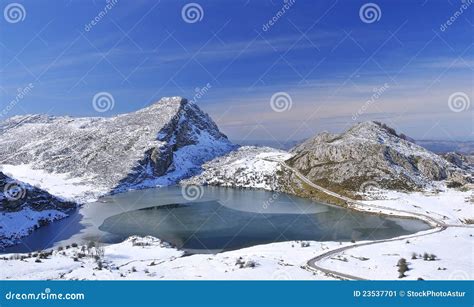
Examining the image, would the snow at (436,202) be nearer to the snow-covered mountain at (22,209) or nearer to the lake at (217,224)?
the lake at (217,224)

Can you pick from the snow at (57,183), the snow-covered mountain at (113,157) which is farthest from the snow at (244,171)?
the snow at (57,183)

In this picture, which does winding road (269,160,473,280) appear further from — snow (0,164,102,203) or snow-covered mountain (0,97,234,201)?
snow (0,164,102,203)

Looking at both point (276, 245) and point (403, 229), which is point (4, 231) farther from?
point (403, 229)

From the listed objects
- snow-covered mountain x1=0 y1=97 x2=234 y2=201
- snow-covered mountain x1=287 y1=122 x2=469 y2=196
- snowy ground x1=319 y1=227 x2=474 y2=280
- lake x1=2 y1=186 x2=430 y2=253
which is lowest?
snowy ground x1=319 y1=227 x2=474 y2=280

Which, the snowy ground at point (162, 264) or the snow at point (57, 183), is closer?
the snowy ground at point (162, 264)

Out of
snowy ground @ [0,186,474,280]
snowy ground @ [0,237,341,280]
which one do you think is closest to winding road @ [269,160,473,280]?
snowy ground @ [0,186,474,280]

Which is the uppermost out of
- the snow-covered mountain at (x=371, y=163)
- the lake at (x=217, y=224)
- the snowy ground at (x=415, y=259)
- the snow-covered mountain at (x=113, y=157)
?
the snow-covered mountain at (x=113, y=157)

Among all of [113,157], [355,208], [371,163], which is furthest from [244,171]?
[355,208]
